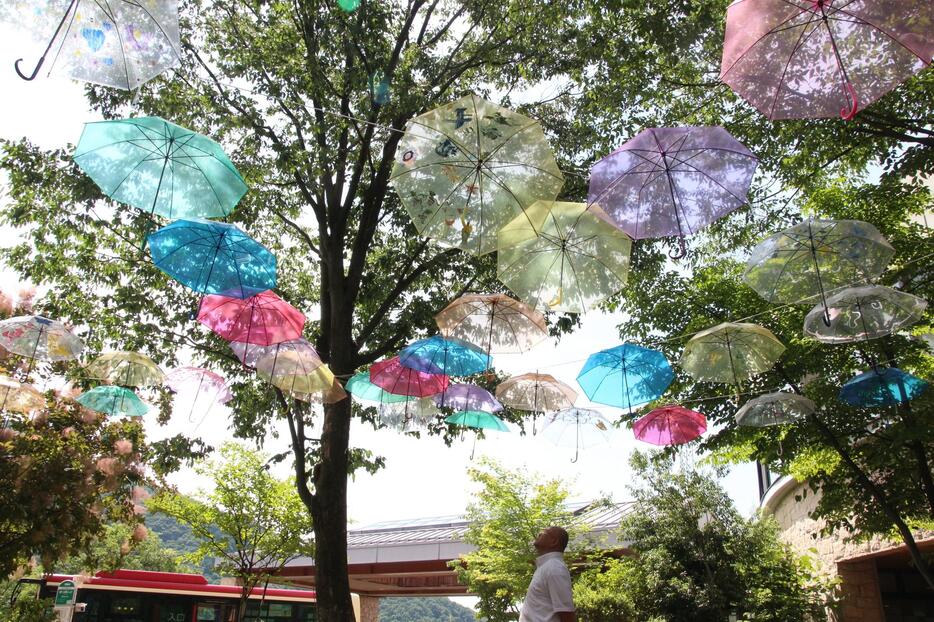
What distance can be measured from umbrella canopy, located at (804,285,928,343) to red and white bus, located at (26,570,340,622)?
15985mm

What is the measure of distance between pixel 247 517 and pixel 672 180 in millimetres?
18698

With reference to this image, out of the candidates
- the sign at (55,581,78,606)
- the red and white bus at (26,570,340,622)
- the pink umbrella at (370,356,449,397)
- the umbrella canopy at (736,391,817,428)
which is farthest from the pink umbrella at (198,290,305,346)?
the red and white bus at (26,570,340,622)

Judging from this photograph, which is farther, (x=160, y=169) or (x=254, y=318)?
(x=254, y=318)

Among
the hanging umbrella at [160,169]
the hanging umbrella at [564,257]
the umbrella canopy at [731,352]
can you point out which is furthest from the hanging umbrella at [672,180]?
the hanging umbrella at [160,169]

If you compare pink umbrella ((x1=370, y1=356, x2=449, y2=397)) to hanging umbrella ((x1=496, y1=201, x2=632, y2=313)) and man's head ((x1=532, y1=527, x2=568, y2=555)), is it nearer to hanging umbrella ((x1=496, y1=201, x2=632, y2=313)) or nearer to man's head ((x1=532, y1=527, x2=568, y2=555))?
hanging umbrella ((x1=496, y1=201, x2=632, y2=313))

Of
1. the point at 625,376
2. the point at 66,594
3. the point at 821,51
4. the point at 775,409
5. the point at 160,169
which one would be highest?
the point at 821,51

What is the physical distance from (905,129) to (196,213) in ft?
24.1

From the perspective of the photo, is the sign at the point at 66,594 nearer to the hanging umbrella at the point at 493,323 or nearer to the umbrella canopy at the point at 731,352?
the hanging umbrella at the point at 493,323

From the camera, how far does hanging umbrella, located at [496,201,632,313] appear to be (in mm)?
6070

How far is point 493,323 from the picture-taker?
A: 818 cm

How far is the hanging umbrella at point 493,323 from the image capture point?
7.94m

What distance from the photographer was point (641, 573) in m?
14.4

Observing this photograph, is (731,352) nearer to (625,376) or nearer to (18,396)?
(625,376)

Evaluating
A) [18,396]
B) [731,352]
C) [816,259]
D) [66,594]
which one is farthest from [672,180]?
[66,594]
